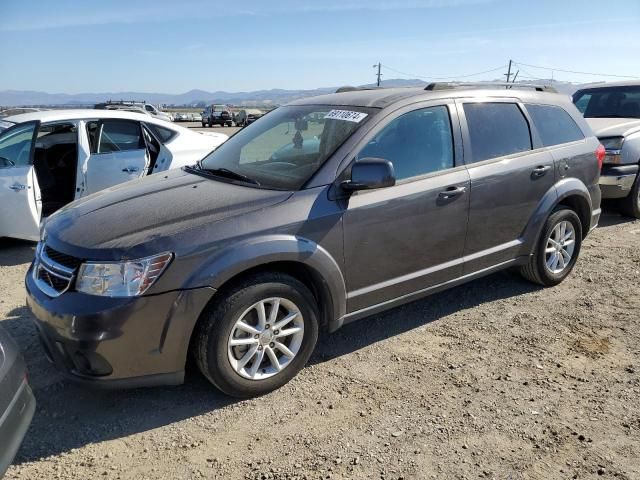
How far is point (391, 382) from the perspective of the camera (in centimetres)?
310

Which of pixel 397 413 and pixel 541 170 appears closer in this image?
pixel 397 413

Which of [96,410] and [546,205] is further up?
[546,205]

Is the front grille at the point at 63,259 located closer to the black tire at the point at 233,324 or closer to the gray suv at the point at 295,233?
the gray suv at the point at 295,233

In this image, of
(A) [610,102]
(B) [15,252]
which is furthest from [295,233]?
(A) [610,102]

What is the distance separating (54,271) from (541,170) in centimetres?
361

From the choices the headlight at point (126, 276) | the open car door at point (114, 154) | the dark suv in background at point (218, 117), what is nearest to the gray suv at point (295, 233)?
the headlight at point (126, 276)

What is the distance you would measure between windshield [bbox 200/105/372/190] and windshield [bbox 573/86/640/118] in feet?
20.9

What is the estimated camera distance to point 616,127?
682cm

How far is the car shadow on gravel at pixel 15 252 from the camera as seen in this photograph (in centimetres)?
532

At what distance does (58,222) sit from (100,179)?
2.89 meters

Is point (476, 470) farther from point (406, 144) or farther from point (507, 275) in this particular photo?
point (507, 275)

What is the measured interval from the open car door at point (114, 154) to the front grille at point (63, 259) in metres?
3.09

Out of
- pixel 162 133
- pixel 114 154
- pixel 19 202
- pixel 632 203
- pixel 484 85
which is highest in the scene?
pixel 484 85

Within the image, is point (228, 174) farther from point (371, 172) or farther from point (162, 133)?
point (162, 133)
